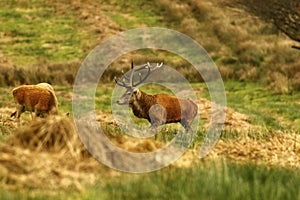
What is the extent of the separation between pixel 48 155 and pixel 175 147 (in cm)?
135

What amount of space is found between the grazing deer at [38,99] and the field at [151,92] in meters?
0.61

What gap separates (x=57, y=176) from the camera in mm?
4348

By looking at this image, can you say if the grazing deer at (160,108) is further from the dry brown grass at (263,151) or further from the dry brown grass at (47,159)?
the dry brown grass at (47,159)

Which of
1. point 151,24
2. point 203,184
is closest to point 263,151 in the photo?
point 203,184

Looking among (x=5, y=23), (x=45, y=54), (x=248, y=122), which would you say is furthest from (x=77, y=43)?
(x=248, y=122)

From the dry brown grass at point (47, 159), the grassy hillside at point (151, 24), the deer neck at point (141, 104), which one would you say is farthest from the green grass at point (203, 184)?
the grassy hillside at point (151, 24)

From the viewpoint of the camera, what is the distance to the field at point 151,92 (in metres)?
4.17

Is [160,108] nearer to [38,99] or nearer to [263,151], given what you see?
[38,99]

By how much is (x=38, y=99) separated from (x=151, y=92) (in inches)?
596

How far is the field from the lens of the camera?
4172mm

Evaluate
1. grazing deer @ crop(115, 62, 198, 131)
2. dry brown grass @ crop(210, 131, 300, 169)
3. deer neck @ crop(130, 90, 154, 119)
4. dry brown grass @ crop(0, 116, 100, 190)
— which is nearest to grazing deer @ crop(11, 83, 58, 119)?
grazing deer @ crop(115, 62, 198, 131)

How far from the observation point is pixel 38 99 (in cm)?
1207

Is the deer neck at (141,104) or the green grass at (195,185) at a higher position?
the deer neck at (141,104)

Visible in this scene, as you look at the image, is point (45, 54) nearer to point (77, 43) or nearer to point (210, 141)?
point (77, 43)
